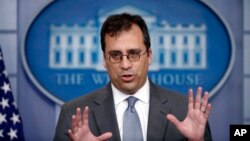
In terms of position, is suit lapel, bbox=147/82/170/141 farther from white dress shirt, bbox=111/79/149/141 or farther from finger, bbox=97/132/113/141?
finger, bbox=97/132/113/141

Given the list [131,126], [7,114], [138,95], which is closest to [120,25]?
[138,95]

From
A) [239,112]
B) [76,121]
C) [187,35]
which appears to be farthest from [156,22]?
[76,121]

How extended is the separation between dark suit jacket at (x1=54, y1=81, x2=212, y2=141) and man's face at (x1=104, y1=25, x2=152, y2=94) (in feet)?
0.27

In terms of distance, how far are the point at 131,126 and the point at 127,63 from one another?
9.8 inches

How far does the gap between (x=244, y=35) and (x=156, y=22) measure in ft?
1.80

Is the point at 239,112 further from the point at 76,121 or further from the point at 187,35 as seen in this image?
the point at 76,121

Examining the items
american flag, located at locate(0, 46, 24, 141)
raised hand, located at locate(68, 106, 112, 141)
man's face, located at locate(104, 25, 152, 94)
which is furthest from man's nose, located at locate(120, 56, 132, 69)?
american flag, located at locate(0, 46, 24, 141)

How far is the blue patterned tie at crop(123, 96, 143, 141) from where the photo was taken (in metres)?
1.78

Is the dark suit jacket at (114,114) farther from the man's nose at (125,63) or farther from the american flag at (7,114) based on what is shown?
the american flag at (7,114)

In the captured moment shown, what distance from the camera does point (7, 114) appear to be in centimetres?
267

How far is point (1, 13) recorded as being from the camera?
2.78 m

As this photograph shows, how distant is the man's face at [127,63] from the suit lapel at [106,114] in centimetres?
7

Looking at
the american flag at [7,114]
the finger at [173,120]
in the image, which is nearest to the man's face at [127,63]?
the finger at [173,120]

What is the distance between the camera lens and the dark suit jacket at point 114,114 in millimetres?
1796
